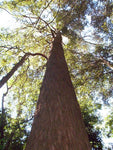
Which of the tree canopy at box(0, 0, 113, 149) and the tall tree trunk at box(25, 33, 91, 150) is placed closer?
the tall tree trunk at box(25, 33, 91, 150)

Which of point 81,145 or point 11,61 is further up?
point 11,61

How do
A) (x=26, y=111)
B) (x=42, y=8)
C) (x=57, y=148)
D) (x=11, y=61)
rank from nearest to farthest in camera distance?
(x=57, y=148) < (x=42, y=8) < (x=11, y=61) < (x=26, y=111)

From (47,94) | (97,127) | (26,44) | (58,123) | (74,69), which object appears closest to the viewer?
(58,123)

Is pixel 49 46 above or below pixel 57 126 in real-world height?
above

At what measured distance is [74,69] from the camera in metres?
8.29

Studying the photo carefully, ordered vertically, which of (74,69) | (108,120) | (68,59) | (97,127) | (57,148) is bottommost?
(57,148)

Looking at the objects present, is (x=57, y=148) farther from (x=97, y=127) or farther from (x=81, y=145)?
(x=97, y=127)

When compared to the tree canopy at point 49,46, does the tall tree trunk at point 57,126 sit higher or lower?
lower

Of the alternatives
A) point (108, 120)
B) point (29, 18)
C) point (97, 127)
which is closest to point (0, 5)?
point (29, 18)

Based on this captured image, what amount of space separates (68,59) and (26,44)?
291cm

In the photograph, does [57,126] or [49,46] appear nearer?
[57,126]

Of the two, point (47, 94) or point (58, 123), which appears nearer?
point (58, 123)

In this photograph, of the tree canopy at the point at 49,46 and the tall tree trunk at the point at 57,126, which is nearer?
the tall tree trunk at the point at 57,126

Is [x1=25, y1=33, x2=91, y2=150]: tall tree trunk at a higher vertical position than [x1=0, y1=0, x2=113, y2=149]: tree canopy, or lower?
lower
